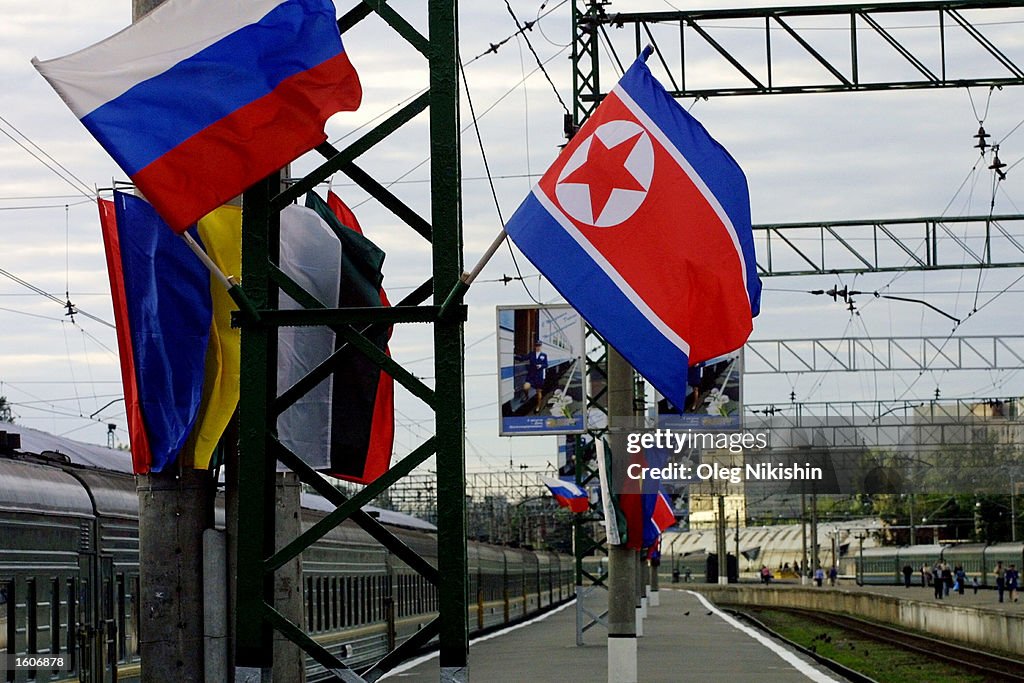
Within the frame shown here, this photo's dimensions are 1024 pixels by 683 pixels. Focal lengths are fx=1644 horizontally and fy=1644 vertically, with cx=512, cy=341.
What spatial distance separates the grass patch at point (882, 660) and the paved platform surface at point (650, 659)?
43.9 inches

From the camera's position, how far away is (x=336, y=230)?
27.9 feet

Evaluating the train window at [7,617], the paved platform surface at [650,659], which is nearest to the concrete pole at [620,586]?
the paved platform surface at [650,659]

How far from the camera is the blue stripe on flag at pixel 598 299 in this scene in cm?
776

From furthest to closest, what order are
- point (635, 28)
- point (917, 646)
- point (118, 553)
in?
point (917, 646), point (635, 28), point (118, 553)

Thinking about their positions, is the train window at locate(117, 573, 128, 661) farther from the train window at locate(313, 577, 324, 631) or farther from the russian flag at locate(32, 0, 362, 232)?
the russian flag at locate(32, 0, 362, 232)

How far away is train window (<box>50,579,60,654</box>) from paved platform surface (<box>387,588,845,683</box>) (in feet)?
35.4

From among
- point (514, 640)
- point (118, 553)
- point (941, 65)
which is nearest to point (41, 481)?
point (118, 553)

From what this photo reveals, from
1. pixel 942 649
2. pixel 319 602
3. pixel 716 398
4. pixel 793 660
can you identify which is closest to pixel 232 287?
pixel 319 602

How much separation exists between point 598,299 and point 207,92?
2.05m

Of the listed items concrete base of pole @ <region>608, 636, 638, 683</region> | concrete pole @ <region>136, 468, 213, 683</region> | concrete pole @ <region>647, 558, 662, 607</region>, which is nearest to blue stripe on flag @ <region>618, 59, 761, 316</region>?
concrete pole @ <region>136, 468, 213, 683</region>

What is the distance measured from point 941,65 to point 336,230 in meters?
15.3

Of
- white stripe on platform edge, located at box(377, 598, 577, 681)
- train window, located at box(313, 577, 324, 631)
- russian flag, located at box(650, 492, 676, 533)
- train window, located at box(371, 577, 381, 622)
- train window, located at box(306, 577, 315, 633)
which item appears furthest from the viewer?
russian flag, located at box(650, 492, 676, 533)

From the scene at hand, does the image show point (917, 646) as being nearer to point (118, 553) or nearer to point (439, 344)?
point (118, 553)

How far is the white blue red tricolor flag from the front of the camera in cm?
780
